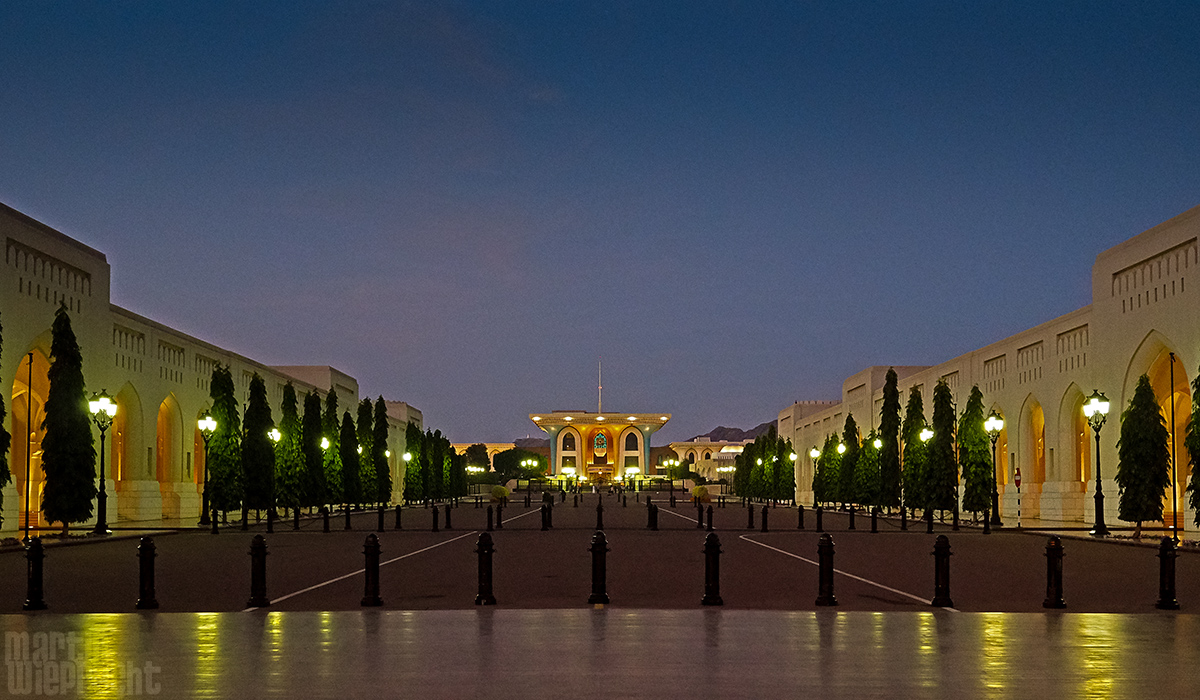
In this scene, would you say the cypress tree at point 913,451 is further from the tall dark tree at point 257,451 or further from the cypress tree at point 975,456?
the tall dark tree at point 257,451

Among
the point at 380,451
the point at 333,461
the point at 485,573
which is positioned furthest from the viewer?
the point at 380,451

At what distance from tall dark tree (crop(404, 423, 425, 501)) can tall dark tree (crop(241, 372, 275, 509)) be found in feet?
115

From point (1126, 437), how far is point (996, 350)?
2172 cm

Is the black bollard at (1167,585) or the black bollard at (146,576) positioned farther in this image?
the black bollard at (1167,585)

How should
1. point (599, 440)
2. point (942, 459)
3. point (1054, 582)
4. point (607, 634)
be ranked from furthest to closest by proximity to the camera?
point (599, 440), point (942, 459), point (1054, 582), point (607, 634)

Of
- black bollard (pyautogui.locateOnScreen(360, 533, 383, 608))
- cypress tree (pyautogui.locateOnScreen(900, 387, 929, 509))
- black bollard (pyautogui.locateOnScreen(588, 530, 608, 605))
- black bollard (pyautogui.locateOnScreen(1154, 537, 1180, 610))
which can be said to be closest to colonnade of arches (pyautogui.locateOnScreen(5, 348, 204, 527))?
black bollard (pyautogui.locateOnScreen(360, 533, 383, 608))

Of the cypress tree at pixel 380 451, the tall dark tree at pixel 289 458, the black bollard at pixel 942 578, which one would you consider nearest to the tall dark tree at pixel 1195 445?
the black bollard at pixel 942 578

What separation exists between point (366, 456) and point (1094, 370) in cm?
4001

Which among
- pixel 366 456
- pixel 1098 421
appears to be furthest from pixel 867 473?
pixel 1098 421

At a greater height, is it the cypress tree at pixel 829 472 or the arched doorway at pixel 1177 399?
the arched doorway at pixel 1177 399

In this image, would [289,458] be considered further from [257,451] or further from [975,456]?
[975,456]

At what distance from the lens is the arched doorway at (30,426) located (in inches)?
1591

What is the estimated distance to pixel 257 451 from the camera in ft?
156

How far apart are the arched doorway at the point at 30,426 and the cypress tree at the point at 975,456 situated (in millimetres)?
32067
